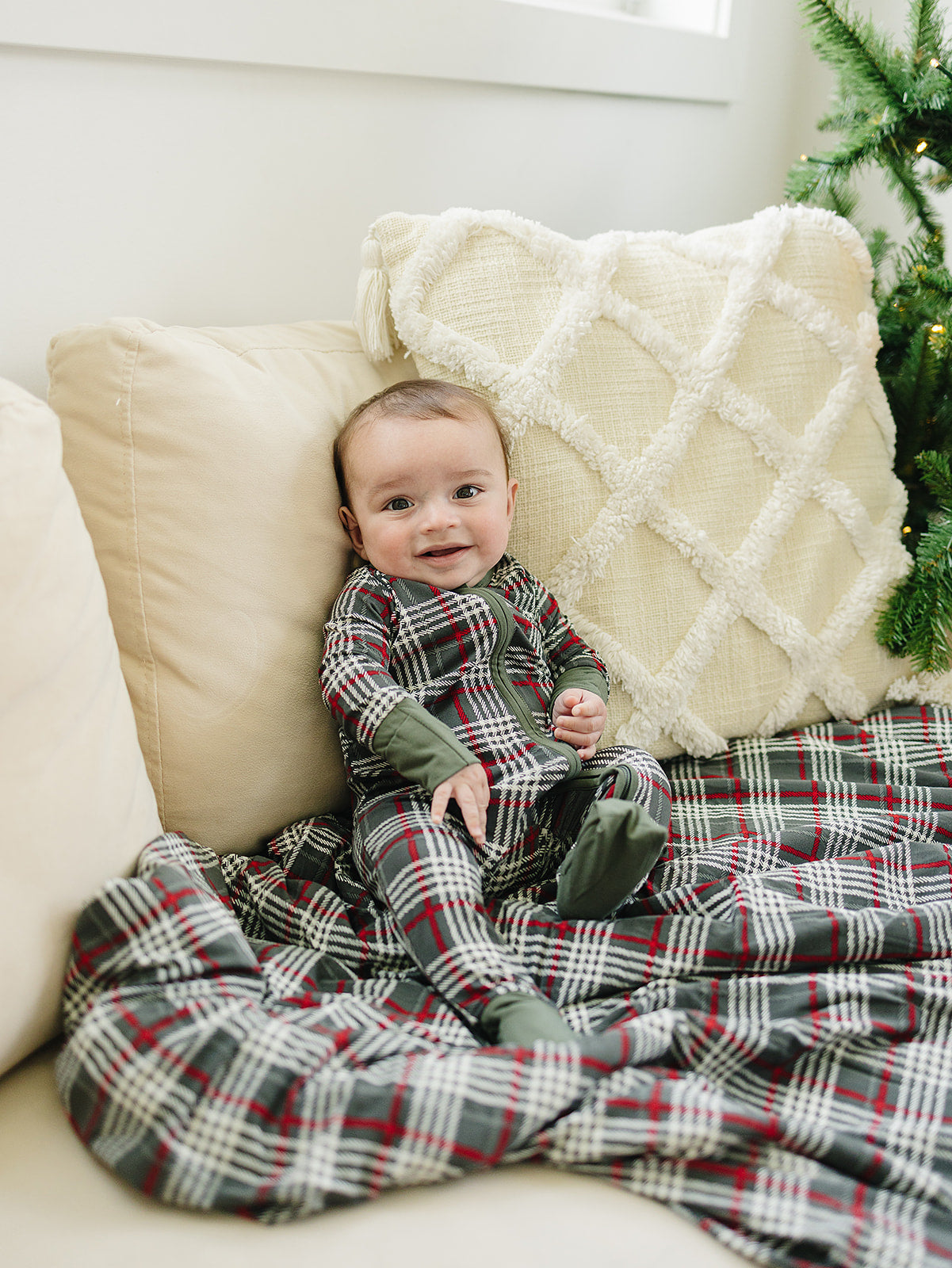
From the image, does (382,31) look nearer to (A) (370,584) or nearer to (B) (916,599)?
(A) (370,584)

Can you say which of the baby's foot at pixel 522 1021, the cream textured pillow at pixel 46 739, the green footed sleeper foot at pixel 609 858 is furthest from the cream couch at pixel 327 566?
the green footed sleeper foot at pixel 609 858

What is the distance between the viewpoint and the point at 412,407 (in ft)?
3.67

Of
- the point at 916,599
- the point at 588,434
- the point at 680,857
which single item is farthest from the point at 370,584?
the point at 916,599

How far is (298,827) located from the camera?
42.0 inches

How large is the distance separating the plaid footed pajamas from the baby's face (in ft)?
0.10

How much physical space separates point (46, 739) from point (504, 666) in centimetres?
54

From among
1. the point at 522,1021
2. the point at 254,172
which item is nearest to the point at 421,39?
the point at 254,172

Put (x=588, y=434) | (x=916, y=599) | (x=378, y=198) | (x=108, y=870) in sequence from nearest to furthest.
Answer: (x=108, y=870), (x=588, y=434), (x=916, y=599), (x=378, y=198)

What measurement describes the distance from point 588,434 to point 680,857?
0.53 m

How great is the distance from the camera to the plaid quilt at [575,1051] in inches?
25.7

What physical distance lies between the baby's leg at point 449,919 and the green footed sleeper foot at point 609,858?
0.09 m

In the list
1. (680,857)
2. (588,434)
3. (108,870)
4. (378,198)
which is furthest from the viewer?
(378,198)

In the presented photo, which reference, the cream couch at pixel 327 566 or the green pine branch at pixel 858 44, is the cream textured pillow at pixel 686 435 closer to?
the cream couch at pixel 327 566

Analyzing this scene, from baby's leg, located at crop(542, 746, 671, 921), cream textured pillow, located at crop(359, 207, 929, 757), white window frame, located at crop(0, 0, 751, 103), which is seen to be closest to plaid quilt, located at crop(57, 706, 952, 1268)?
baby's leg, located at crop(542, 746, 671, 921)
